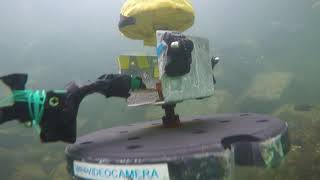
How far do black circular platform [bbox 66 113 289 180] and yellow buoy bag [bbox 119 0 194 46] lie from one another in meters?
0.85

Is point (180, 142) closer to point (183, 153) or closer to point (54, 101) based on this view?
point (183, 153)

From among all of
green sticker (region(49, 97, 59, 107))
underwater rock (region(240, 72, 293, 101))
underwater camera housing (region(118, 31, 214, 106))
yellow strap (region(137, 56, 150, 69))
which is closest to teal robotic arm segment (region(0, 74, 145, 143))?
green sticker (region(49, 97, 59, 107))

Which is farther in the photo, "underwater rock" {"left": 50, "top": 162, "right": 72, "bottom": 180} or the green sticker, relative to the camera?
"underwater rock" {"left": 50, "top": 162, "right": 72, "bottom": 180}

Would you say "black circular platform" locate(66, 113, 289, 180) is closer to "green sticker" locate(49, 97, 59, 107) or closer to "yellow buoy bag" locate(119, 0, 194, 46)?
"green sticker" locate(49, 97, 59, 107)

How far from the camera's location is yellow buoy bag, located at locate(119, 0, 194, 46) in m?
2.45

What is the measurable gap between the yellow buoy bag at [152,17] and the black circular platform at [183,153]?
0.85 metres

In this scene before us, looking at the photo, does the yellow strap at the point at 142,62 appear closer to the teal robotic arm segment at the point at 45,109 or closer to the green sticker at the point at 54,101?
the teal robotic arm segment at the point at 45,109

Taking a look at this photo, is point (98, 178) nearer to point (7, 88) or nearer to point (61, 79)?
point (7, 88)

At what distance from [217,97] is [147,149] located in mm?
9959

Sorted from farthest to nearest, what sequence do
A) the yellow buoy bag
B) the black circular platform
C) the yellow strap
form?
the yellow strap → the yellow buoy bag → the black circular platform

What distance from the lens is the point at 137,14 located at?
98.1 inches

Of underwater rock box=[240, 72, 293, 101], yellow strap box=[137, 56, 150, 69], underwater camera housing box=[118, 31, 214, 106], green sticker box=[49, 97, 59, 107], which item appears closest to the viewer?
green sticker box=[49, 97, 59, 107]

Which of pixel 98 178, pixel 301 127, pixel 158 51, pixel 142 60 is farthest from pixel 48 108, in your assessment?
pixel 301 127

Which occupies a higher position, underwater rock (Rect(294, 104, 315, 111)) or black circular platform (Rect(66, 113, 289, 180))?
black circular platform (Rect(66, 113, 289, 180))
